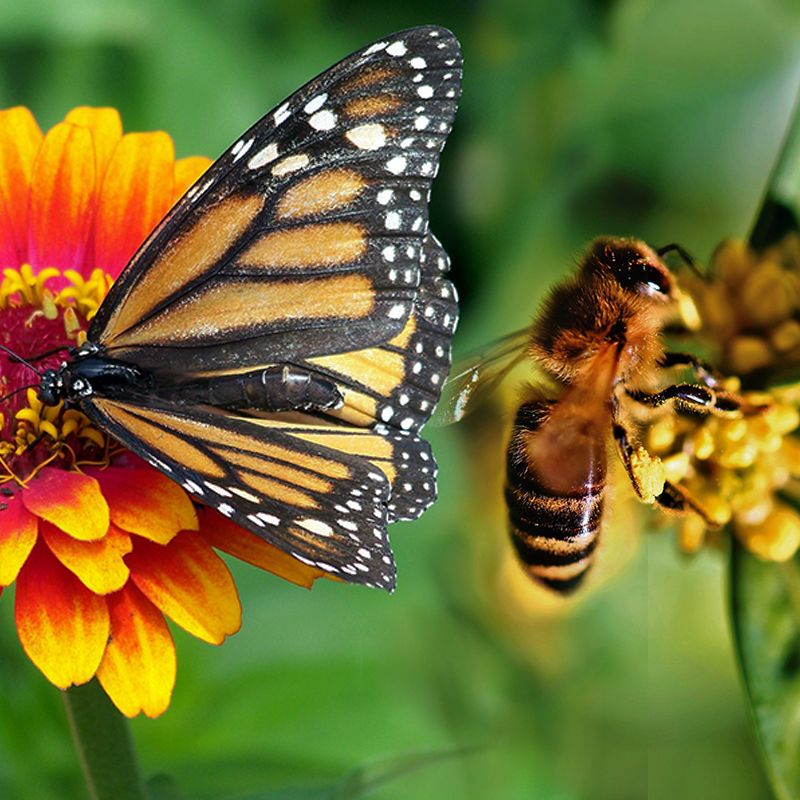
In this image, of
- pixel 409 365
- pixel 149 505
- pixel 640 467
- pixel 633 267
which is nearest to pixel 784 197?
pixel 633 267

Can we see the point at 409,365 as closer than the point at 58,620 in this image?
No

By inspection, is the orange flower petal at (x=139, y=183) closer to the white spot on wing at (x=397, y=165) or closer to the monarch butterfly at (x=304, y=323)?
the monarch butterfly at (x=304, y=323)

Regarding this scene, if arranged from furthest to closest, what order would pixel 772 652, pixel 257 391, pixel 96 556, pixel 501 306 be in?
pixel 501 306 < pixel 772 652 < pixel 257 391 < pixel 96 556

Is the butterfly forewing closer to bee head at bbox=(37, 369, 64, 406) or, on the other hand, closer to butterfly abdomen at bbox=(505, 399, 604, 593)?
butterfly abdomen at bbox=(505, 399, 604, 593)

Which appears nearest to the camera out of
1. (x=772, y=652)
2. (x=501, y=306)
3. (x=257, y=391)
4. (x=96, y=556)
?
(x=96, y=556)

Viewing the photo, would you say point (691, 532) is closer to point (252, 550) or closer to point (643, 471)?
point (643, 471)

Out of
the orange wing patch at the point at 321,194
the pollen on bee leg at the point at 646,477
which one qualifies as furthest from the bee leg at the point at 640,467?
the orange wing patch at the point at 321,194

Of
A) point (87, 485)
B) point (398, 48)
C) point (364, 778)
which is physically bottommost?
point (364, 778)
